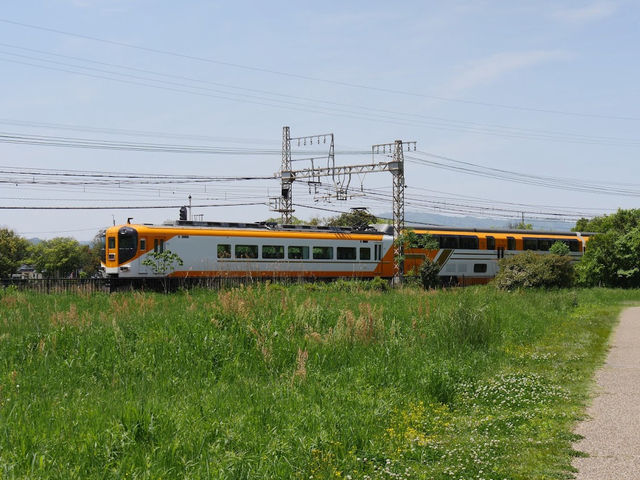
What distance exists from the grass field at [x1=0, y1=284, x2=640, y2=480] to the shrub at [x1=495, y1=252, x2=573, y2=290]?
51.8 feet

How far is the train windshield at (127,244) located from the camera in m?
27.4

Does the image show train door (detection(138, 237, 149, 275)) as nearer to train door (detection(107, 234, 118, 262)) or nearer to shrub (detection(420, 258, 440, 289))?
train door (detection(107, 234, 118, 262))

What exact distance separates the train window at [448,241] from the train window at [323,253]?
898cm

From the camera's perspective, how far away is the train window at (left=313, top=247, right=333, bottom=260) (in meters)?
32.5

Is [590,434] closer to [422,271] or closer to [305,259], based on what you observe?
[305,259]

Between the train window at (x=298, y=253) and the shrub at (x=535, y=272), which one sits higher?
the train window at (x=298, y=253)

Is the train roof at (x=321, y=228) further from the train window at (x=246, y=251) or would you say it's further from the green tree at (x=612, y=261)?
the green tree at (x=612, y=261)

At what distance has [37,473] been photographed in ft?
16.2

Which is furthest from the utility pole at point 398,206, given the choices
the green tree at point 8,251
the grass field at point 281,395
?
the green tree at point 8,251

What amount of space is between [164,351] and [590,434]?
6.01 metres

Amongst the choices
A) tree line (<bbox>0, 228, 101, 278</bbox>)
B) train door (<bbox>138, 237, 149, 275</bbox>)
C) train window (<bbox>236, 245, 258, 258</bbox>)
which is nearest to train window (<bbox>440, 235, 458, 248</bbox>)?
train window (<bbox>236, 245, 258, 258</bbox>)

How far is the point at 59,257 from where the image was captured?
97438 millimetres

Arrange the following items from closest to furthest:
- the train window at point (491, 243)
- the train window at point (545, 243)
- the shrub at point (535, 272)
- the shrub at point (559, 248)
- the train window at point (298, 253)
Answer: the shrub at point (535, 272) < the train window at point (298, 253) < the train window at point (491, 243) < the shrub at point (559, 248) < the train window at point (545, 243)

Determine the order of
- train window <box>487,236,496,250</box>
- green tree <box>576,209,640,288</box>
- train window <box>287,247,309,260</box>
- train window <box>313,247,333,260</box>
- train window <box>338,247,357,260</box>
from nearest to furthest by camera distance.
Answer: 1. train window <box>287,247,309,260</box>
2. train window <box>313,247,333,260</box>
3. train window <box>338,247,357,260</box>
4. green tree <box>576,209,640,288</box>
5. train window <box>487,236,496,250</box>
